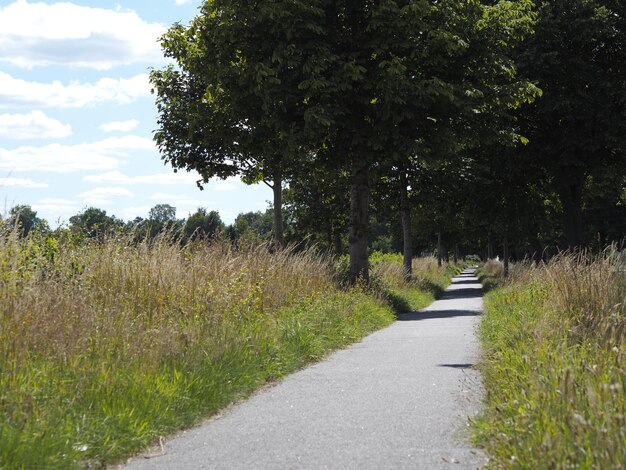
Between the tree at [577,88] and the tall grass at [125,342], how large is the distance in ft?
56.9

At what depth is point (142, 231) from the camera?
1191 centimetres

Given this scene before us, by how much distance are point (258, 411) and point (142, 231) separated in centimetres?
580

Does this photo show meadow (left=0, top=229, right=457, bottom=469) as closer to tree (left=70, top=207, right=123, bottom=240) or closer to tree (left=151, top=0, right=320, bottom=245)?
tree (left=70, top=207, right=123, bottom=240)

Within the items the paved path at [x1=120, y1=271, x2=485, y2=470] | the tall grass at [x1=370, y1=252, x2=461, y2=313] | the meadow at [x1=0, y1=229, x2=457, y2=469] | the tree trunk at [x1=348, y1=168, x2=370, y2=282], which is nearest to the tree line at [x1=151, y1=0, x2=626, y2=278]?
the tree trunk at [x1=348, y1=168, x2=370, y2=282]

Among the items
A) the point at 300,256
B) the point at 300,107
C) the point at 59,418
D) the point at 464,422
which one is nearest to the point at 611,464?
the point at 464,422

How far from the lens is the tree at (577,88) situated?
26.3 meters

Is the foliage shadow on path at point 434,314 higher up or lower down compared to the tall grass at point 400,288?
lower down

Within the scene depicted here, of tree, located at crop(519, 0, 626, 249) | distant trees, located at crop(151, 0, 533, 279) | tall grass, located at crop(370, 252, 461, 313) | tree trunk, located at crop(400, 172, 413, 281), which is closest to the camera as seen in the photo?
distant trees, located at crop(151, 0, 533, 279)

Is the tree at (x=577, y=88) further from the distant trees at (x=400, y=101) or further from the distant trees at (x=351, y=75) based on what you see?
the distant trees at (x=351, y=75)

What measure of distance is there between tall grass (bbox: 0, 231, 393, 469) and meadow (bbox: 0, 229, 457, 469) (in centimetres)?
1

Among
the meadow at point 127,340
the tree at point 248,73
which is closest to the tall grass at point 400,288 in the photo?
the tree at point 248,73

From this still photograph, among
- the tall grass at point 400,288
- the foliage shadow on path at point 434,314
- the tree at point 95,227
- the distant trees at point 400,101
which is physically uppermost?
the distant trees at point 400,101

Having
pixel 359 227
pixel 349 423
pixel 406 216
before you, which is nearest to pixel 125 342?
pixel 349 423

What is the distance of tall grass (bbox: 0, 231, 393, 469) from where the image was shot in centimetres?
525
